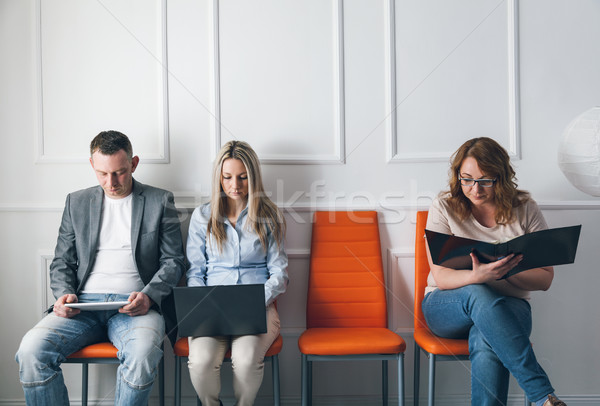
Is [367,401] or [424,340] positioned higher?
[424,340]

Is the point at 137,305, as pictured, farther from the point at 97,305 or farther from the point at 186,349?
the point at 186,349

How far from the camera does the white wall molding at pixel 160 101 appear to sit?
2.25 m

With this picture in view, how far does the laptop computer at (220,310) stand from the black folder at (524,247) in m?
0.70

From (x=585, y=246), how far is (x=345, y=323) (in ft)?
4.29

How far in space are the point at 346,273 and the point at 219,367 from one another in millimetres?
753

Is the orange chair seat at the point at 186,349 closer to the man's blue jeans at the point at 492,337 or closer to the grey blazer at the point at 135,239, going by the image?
the grey blazer at the point at 135,239

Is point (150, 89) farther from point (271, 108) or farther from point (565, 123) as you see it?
point (565, 123)

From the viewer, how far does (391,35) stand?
224 cm

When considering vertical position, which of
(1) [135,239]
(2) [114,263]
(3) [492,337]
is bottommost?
(3) [492,337]

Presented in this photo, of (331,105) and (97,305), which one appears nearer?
(97,305)

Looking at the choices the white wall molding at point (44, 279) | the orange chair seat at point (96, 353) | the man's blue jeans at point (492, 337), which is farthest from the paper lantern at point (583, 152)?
the white wall molding at point (44, 279)

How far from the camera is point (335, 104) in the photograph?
2.26 metres

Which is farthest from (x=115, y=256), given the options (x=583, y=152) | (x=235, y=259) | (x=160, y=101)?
(x=583, y=152)

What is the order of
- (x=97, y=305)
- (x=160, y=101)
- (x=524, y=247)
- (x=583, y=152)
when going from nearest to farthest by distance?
(x=524, y=247), (x=97, y=305), (x=583, y=152), (x=160, y=101)
